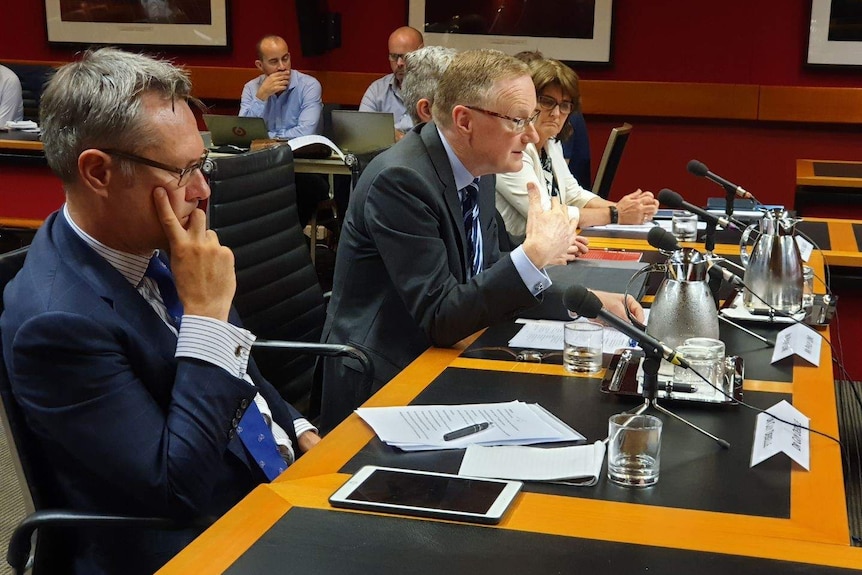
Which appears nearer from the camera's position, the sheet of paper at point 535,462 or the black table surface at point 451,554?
the black table surface at point 451,554

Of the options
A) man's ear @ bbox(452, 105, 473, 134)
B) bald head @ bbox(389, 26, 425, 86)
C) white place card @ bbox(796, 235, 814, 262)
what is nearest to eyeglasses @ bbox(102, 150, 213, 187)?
man's ear @ bbox(452, 105, 473, 134)

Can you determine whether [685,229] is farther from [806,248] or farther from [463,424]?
[463,424]

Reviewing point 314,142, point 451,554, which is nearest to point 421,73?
point 314,142

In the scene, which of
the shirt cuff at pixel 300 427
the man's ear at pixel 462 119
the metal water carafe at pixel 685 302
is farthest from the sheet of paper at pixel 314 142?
the metal water carafe at pixel 685 302

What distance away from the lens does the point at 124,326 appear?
1.44 metres

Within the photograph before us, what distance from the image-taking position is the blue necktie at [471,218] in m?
2.49

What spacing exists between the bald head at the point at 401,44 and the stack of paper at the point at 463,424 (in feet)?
16.3

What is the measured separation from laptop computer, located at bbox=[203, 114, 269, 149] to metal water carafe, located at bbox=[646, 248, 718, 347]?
12.6ft

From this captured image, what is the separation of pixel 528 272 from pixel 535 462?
0.69m

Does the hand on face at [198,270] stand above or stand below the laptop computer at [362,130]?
above

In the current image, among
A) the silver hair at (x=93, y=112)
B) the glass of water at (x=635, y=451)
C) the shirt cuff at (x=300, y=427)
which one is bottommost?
the shirt cuff at (x=300, y=427)

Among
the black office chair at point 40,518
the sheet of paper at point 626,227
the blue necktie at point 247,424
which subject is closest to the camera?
the black office chair at point 40,518

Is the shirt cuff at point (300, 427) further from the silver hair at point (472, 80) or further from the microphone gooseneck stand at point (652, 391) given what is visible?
the silver hair at point (472, 80)

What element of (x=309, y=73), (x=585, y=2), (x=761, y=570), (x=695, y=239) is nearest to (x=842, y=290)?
(x=695, y=239)
